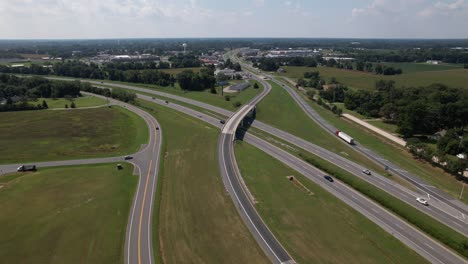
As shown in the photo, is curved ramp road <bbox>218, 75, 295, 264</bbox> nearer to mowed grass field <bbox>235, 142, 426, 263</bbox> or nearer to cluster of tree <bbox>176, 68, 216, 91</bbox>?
mowed grass field <bbox>235, 142, 426, 263</bbox>

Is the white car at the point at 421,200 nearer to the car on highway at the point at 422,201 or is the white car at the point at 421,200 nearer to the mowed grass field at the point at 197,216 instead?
the car on highway at the point at 422,201

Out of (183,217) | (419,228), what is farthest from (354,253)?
(183,217)

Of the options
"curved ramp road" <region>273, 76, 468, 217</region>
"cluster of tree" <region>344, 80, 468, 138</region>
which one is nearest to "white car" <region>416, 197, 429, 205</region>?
"curved ramp road" <region>273, 76, 468, 217</region>

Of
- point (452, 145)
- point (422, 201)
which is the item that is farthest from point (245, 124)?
point (452, 145)

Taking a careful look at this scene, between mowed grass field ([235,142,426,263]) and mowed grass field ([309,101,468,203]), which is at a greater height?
mowed grass field ([309,101,468,203])

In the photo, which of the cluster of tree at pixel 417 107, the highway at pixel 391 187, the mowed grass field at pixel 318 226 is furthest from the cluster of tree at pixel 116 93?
the cluster of tree at pixel 417 107

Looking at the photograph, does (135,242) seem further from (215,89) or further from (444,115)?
(215,89)

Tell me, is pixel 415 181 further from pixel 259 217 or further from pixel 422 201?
pixel 259 217
